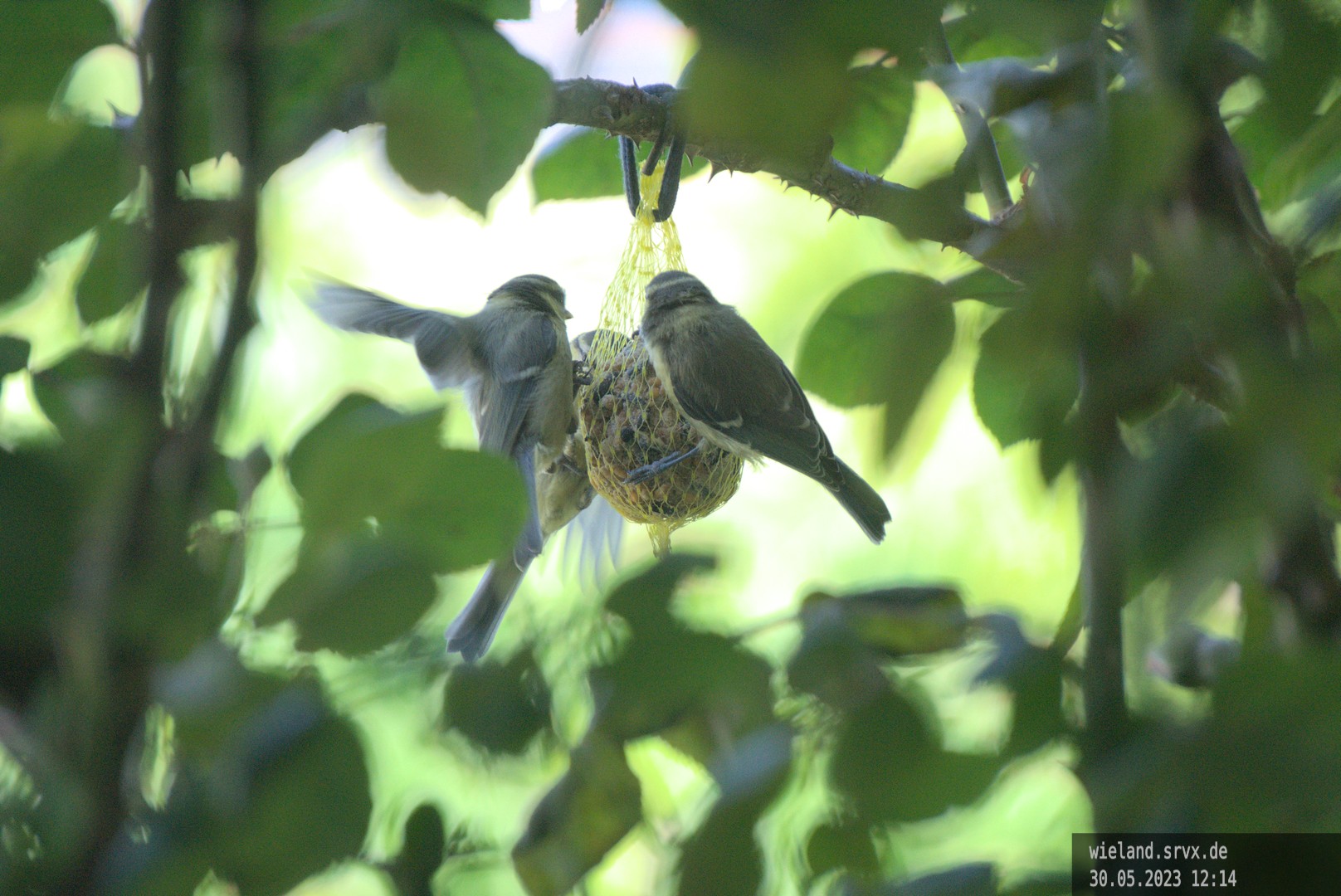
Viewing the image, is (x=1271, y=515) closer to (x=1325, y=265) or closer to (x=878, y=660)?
(x=878, y=660)

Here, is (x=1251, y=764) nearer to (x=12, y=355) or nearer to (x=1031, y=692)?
(x=1031, y=692)

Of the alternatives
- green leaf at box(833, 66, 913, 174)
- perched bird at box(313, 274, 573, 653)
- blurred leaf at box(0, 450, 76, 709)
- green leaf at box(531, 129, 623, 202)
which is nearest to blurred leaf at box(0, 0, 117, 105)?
blurred leaf at box(0, 450, 76, 709)

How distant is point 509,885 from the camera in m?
0.30

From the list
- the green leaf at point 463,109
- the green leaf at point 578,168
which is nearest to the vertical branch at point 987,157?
the green leaf at point 463,109

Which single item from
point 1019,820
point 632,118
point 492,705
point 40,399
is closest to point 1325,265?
point 1019,820

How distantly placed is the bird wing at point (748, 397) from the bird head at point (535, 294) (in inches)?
11.9

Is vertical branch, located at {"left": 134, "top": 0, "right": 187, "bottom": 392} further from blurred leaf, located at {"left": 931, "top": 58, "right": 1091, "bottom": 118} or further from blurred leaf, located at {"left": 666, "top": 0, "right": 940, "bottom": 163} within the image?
blurred leaf, located at {"left": 931, "top": 58, "right": 1091, "bottom": 118}

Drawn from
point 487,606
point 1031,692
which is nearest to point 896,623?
point 1031,692

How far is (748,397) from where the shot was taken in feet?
5.29

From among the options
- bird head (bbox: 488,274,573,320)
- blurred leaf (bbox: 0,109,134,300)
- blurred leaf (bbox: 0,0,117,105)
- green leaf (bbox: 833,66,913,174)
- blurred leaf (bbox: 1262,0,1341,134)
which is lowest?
bird head (bbox: 488,274,573,320)

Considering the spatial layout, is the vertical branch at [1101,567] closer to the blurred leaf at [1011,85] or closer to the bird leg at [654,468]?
the blurred leaf at [1011,85]

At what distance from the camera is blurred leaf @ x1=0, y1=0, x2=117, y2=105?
291 mm

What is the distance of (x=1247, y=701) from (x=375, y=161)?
24 cm

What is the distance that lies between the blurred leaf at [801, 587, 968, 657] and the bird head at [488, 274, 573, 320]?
5.16 feet
